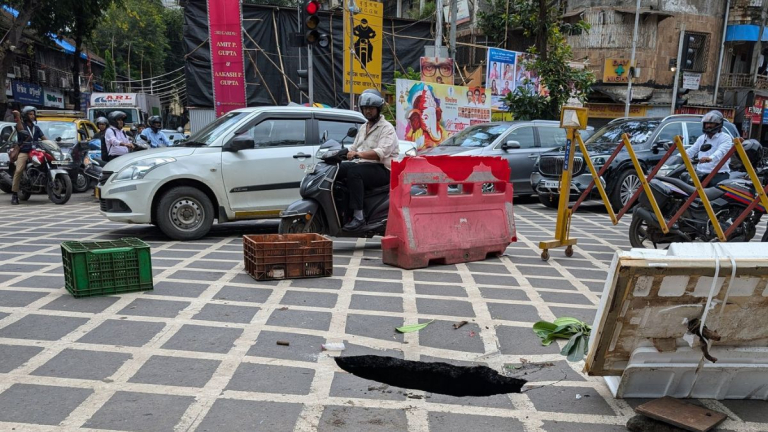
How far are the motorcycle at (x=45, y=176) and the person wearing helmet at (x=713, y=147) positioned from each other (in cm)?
1099

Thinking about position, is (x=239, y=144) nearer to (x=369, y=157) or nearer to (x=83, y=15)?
(x=369, y=157)

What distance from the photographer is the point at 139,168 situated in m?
7.04

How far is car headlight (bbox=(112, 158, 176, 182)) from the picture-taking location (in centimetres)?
702

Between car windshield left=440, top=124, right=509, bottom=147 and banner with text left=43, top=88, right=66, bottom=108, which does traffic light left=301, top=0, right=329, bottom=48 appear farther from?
banner with text left=43, top=88, right=66, bottom=108

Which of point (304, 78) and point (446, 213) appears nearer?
point (446, 213)

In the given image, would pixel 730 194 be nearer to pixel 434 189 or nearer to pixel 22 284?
pixel 434 189

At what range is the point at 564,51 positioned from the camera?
15453 mm

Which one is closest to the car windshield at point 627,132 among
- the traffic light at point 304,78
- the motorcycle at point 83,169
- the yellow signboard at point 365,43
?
the traffic light at point 304,78

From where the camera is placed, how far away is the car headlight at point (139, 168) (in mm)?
7016

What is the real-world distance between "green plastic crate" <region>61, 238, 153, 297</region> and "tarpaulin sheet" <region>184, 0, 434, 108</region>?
1633cm

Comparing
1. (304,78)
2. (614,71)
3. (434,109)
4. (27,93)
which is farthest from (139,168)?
(614,71)

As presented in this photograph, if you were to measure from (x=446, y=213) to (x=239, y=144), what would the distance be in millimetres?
2804

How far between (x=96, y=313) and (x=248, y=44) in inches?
735

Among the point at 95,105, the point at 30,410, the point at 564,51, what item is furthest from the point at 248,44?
the point at 30,410
